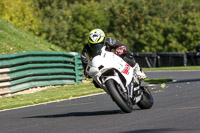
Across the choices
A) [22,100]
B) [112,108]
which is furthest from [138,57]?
[112,108]

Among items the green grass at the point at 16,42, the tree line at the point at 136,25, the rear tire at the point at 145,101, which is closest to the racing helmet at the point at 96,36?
the rear tire at the point at 145,101

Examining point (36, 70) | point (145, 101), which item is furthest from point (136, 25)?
point (145, 101)

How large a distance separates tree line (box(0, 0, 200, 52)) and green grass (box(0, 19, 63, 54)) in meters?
36.2

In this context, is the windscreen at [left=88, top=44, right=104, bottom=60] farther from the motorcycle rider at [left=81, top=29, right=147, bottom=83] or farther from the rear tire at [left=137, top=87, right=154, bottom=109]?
the rear tire at [left=137, top=87, right=154, bottom=109]

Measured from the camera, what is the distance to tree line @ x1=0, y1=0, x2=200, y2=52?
2409 inches

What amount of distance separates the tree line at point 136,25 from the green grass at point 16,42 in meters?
36.2

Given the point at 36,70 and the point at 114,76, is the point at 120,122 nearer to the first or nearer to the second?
the point at 114,76

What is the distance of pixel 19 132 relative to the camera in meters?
7.30

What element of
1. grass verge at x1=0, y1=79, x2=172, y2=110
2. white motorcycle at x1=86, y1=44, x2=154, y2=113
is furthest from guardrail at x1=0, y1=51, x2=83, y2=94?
white motorcycle at x1=86, y1=44, x2=154, y2=113

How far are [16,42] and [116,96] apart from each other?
588 inches

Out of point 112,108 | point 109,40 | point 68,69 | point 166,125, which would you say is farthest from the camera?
point 68,69

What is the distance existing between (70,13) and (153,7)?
40.2 ft

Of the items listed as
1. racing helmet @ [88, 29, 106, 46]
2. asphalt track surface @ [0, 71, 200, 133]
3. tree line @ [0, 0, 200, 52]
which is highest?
racing helmet @ [88, 29, 106, 46]

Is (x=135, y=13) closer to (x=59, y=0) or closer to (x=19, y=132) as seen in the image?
(x=59, y=0)
